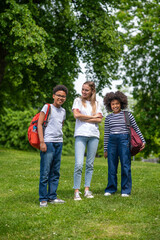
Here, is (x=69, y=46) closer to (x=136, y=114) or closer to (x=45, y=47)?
(x=45, y=47)

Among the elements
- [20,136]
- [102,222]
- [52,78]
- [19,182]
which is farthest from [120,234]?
[20,136]

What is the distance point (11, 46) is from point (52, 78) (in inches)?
129

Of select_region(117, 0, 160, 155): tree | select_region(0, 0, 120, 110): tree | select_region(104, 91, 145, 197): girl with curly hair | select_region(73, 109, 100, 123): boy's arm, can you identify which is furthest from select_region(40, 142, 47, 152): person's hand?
select_region(117, 0, 160, 155): tree

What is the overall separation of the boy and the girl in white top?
0.41 metres

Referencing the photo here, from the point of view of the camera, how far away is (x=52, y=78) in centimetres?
1844

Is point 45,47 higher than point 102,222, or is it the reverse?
point 45,47

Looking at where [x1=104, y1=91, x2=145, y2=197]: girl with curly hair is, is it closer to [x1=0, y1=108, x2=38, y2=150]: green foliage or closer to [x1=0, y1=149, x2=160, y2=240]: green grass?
[x1=0, y1=149, x2=160, y2=240]: green grass

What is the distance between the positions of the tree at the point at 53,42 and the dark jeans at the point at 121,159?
28.4 feet

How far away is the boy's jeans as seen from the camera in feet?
20.5

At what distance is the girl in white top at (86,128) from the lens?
675cm

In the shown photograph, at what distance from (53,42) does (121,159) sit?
38.4 feet

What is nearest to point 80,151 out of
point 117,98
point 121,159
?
point 121,159

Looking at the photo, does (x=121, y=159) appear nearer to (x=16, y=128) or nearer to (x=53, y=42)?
(x=53, y=42)

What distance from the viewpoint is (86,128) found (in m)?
6.80
